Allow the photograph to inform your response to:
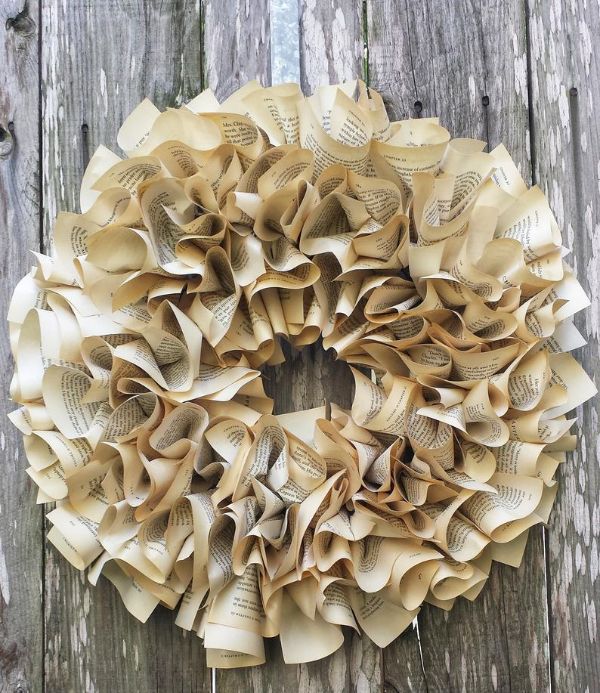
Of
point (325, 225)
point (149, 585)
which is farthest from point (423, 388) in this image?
point (149, 585)

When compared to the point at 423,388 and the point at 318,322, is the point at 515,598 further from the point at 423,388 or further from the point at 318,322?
the point at 318,322

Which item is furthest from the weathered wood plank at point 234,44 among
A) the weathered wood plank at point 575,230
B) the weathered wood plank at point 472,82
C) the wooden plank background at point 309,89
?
the weathered wood plank at point 575,230

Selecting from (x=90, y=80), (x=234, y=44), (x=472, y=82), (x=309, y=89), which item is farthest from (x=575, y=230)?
(x=90, y=80)

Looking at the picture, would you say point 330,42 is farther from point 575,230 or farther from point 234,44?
point 575,230

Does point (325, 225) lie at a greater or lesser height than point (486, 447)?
greater

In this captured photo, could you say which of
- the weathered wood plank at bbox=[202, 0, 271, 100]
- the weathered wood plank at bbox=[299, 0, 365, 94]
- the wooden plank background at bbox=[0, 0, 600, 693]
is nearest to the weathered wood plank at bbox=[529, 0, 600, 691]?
the wooden plank background at bbox=[0, 0, 600, 693]

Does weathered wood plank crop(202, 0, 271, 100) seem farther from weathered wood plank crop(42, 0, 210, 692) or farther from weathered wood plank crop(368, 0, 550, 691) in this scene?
weathered wood plank crop(368, 0, 550, 691)

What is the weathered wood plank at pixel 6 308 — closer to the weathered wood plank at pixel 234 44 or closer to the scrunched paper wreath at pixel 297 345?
the scrunched paper wreath at pixel 297 345
